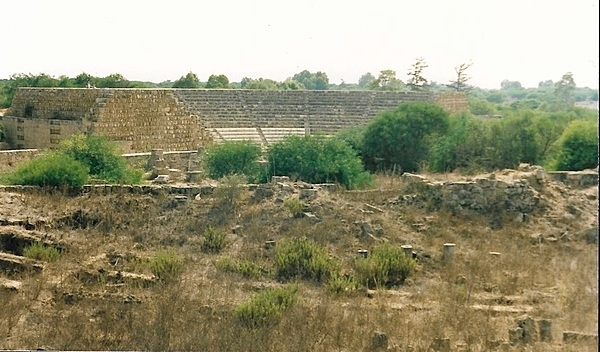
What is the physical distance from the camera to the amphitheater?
730 inches

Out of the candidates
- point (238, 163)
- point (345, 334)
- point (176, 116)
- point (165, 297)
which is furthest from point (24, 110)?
point (345, 334)

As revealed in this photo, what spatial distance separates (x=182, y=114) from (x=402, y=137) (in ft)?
21.1

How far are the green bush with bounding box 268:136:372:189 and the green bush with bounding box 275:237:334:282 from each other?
4228 millimetres

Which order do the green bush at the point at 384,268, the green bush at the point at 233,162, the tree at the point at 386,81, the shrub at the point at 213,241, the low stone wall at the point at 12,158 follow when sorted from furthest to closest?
the tree at the point at 386,81 → the low stone wall at the point at 12,158 → the green bush at the point at 233,162 → the shrub at the point at 213,241 → the green bush at the point at 384,268

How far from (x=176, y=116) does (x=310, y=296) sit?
39.6ft

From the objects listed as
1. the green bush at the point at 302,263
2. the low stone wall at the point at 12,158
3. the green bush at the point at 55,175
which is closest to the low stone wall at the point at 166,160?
the low stone wall at the point at 12,158

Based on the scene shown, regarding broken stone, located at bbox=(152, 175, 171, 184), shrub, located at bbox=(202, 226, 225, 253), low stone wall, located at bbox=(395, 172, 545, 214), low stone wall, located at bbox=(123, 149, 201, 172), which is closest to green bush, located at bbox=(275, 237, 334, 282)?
shrub, located at bbox=(202, 226, 225, 253)

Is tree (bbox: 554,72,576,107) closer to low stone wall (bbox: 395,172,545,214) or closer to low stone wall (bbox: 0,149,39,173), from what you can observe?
low stone wall (bbox: 395,172,545,214)

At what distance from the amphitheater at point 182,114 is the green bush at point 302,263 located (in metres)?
9.49

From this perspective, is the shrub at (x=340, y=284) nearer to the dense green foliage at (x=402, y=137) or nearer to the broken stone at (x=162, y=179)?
the broken stone at (x=162, y=179)

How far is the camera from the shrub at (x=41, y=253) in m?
9.86

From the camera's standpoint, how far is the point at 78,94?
19031 millimetres

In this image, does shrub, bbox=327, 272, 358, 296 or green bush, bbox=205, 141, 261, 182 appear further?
green bush, bbox=205, 141, 261, 182

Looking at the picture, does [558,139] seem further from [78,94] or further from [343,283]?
[78,94]
